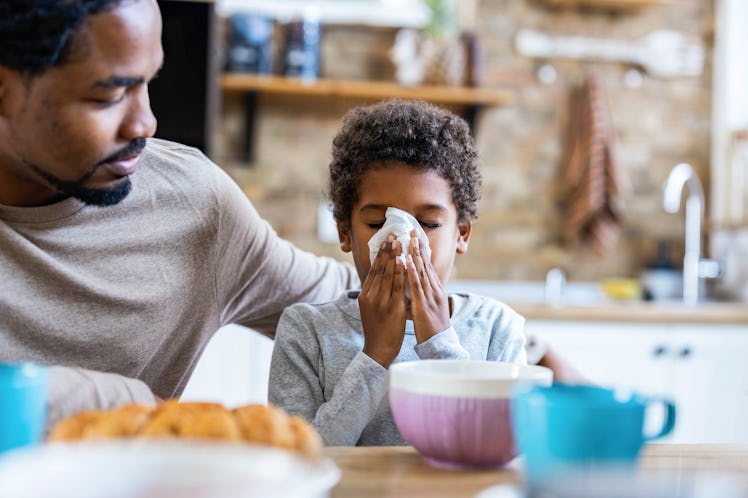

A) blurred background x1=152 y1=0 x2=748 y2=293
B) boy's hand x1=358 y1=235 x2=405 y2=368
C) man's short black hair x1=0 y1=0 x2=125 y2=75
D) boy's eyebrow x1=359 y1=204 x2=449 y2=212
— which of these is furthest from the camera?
blurred background x1=152 y1=0 x2=748 y2=293

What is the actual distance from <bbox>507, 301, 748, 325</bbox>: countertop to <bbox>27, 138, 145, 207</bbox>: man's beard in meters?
1.69

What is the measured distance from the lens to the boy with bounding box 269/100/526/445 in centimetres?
104

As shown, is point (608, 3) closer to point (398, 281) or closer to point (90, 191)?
point (398, 281)

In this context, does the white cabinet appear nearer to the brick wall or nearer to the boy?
the brick wall

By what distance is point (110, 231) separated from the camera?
1.20 m

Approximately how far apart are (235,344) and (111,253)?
1.38 metres

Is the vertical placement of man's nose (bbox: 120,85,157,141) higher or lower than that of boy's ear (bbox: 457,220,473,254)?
higher

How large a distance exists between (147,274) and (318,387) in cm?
32

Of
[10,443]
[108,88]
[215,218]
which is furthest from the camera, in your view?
[215,218]

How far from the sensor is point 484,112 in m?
3.40

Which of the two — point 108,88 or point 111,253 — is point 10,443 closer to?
point 108,88

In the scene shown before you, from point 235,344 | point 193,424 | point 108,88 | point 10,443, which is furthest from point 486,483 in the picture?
point 235,344

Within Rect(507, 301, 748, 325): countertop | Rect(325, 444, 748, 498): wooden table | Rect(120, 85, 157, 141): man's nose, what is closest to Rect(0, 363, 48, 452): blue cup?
Rect(325, 444, 748, 498): wooden table

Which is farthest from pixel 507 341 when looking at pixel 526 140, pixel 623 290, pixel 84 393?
pixel 526 140
